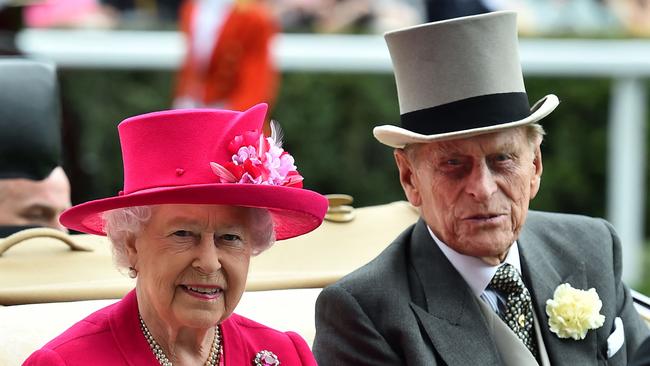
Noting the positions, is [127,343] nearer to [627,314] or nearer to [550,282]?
[550,282]

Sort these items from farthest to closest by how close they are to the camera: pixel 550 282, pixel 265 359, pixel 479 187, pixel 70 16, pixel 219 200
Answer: pixel 70 16
pixel 550 282
pixel 479 187
pixel 265 359
pixel 219 200

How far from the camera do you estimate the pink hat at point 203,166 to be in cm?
286

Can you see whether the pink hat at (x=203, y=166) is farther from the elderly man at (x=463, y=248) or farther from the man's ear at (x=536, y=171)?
the man's ear at (x=536, y=171)

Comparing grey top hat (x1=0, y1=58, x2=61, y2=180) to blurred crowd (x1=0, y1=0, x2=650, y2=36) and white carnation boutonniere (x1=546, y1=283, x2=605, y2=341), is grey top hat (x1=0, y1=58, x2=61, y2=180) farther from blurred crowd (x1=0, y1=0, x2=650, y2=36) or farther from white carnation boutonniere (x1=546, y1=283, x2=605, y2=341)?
blurred crowd (x1=0, y1=0, x2=650, y2=36)

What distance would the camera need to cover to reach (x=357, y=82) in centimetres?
965

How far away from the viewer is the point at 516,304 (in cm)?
352

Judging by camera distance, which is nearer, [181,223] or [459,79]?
[181,223]

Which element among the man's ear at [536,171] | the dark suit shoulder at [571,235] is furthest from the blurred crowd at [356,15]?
the man's ear at [536,171]

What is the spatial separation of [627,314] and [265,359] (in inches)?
44.3

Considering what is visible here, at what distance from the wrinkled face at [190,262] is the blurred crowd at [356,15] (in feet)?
21.3

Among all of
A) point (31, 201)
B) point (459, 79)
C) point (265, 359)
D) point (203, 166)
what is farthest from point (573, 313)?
point (31, 201)

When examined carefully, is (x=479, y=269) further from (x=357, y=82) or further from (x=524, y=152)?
(x=357, y=82)

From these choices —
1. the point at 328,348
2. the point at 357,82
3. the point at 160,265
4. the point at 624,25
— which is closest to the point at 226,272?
the point at 160,265

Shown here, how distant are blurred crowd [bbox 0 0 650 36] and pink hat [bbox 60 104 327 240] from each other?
21.1ft
